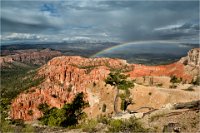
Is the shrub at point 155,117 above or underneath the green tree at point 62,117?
above

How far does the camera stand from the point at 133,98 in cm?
6116

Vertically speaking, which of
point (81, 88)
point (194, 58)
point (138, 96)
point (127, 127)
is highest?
point (194, 58)

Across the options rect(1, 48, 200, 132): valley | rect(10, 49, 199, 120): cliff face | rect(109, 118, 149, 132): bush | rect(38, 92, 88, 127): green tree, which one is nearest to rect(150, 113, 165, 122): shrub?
rect(1, 48, 200, 132): valley

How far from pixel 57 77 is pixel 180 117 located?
495 ft

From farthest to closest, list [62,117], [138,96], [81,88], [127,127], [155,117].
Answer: [81,88], [138,96], [62,117], [155,117], [127,127]

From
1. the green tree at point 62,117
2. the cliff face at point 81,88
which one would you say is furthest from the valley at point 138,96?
the green tree at point 62,117

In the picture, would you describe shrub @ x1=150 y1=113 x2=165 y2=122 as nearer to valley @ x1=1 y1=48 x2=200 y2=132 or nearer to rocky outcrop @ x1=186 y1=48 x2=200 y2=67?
valley @ x1=1 y1=48 x2=200 y2=132

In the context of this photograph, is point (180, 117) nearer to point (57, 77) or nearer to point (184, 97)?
point (184, 97)

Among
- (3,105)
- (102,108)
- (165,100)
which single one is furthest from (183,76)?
(3,105)

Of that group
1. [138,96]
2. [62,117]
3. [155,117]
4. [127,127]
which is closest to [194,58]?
[138,96]

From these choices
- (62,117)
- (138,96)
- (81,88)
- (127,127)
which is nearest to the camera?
(127,127)

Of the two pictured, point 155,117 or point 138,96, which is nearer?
point 155,117

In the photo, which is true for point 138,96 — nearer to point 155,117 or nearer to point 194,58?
point 155,117

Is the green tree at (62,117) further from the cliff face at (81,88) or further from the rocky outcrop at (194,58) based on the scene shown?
the rocky outcrop at (194,58)
